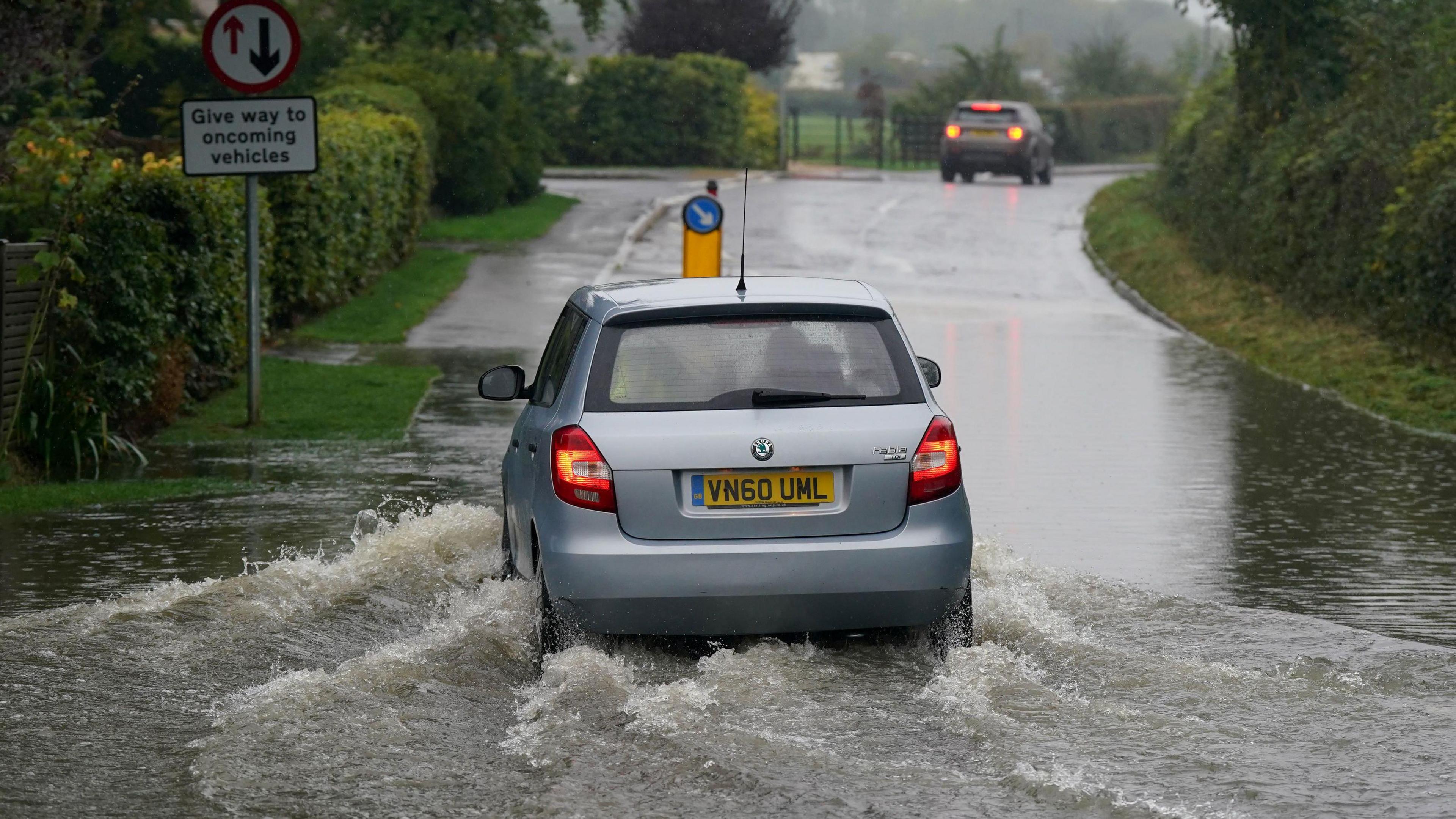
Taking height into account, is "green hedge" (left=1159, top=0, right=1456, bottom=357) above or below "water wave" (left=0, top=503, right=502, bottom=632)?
above

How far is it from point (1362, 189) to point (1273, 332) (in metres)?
2.07

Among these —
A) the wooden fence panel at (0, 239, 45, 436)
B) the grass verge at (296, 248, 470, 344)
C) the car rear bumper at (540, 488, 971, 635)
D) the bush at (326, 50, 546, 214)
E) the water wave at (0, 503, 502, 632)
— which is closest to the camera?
the car rear bumper at (540, 488, 971, 635)

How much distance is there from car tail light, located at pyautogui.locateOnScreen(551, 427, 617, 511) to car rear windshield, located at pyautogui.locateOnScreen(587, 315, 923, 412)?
0.49 ft

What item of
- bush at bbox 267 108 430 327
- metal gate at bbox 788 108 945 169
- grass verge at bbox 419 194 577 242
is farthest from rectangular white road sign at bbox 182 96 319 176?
metal gate at bbox 788 108 945 169

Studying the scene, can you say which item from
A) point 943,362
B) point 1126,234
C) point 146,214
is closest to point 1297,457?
point 943,362

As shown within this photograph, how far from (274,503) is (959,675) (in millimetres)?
5186

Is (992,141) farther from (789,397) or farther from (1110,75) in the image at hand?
(789,397)

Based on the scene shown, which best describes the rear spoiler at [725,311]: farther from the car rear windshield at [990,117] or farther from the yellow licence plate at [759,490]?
the car rear windshield at [990,117]

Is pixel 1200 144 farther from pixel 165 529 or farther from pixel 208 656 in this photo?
pixel 208 656

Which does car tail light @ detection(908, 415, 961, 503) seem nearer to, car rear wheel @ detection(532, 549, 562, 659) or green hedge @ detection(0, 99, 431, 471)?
car rear wheel @ detection(532, 549, 562, 659)

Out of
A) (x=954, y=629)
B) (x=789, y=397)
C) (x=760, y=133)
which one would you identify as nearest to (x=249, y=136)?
(x=789, y=397)

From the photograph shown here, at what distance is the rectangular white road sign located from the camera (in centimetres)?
1323

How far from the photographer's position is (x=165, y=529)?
10.2m

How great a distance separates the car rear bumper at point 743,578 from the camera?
6914 mm
